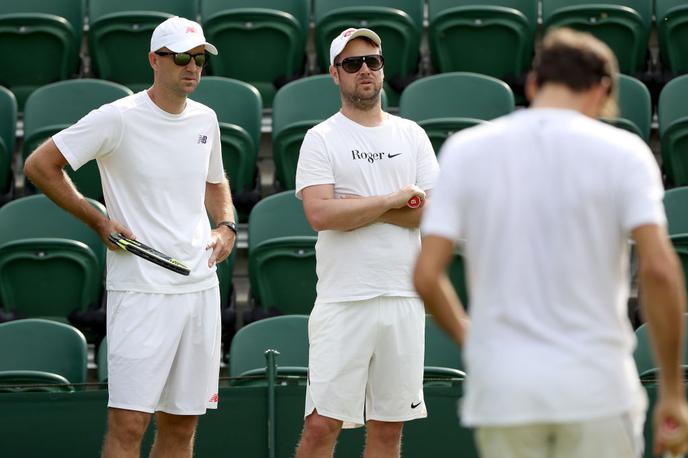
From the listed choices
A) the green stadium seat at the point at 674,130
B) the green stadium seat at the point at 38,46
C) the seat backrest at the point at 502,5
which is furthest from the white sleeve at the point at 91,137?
the seat backrest at the point at 502,5

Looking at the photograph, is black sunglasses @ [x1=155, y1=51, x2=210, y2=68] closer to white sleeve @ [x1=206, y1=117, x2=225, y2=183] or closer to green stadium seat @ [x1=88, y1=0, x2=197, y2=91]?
white sleeve @ [x1=206, y1=117, x2=225, y2=183]

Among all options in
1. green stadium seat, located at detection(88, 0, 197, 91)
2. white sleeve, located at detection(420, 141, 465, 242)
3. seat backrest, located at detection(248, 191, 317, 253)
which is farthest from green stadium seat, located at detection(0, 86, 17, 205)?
white sleeve, located at detection(420, 141, 465, 242)

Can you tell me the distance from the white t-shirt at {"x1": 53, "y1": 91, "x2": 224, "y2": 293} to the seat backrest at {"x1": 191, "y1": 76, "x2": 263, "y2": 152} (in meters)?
3.05

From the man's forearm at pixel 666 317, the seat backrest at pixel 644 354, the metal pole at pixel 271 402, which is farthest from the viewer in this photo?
the seat backrest at pixel 644 354

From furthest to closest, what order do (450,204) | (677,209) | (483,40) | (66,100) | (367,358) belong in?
1. (483,40)
2. (66,100)
3. (677,209)
4. (367,358)
5. (450,204)

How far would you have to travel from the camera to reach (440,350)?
6.78 meters

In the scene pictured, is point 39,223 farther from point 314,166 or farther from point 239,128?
point 314,166

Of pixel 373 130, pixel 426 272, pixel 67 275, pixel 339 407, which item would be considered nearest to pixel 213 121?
pixel 373 130

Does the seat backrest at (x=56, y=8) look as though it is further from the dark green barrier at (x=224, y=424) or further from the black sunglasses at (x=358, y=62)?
the black sunglasses at (x=358, y=62)

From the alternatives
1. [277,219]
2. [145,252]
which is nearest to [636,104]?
[277,219]

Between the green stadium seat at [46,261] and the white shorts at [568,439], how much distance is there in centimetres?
434

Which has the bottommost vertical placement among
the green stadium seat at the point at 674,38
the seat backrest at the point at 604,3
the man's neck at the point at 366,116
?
the man's neck at the point at 366,116

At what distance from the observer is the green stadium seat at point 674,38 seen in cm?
919

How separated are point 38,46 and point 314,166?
14.0 feet
